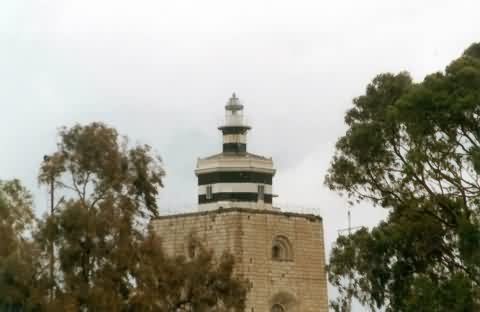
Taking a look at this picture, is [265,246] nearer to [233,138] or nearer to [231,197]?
[231,197]

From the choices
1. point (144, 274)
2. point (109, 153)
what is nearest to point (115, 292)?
point (144, 274)

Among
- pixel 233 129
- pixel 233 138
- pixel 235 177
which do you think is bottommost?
pixel 235 177

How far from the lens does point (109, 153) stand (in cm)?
3984

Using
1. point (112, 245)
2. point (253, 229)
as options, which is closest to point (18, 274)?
point (112, 245)

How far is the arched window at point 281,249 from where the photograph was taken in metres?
52.6

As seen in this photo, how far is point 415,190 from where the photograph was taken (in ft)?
127

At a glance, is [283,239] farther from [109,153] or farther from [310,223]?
[109,153]

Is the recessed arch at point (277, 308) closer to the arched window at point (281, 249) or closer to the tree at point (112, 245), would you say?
the arched window at point (281, 249)

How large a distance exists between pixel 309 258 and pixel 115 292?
1610 cm

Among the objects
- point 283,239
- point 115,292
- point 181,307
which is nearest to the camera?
point 115,292

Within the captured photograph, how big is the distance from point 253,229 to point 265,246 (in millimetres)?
702

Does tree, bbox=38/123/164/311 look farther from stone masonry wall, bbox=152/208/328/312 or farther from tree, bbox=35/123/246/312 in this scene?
stone masonry wall, bbox=152/208/328/312

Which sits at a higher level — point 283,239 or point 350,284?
point 283,239

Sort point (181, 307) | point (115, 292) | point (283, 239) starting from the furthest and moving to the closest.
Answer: point (283, 239)
point (181, 307)
point (115, 292)
